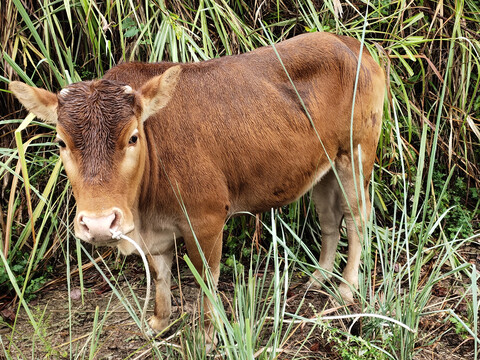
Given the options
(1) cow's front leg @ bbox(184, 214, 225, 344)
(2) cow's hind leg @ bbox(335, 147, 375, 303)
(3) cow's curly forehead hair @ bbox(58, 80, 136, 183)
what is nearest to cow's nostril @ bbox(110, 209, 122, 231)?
(3) cow's curly forehead hair @ bbox(58, 80, 136, 183)

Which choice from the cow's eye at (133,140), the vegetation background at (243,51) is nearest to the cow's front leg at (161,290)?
the vegetation background at (243,51)

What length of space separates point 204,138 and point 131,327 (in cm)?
136

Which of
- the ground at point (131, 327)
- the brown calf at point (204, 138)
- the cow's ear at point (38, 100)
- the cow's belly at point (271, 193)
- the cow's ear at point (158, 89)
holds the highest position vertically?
the cow's ear at point (38, 100)

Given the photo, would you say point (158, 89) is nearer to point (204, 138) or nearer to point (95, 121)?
point (95, 121)

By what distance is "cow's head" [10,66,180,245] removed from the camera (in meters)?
2.50

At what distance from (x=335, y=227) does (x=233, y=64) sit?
58.0 inches

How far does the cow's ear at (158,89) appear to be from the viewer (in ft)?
9.25

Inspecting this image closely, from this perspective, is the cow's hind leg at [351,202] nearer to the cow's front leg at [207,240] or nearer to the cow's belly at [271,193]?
the cow's belly at [271,193]

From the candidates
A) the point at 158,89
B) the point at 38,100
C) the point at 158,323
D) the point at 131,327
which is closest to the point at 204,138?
the point at 158,89

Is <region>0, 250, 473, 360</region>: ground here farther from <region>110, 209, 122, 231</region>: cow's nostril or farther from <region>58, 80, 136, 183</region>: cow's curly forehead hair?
<region>58, 80, 136, 183</region>: cow's curly forehead hair

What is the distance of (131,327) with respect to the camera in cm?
376

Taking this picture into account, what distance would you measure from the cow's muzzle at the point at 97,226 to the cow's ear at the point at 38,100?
0.58 meters

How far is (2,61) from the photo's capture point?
4141mm

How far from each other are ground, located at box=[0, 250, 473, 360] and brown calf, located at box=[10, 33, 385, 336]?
0.26m
